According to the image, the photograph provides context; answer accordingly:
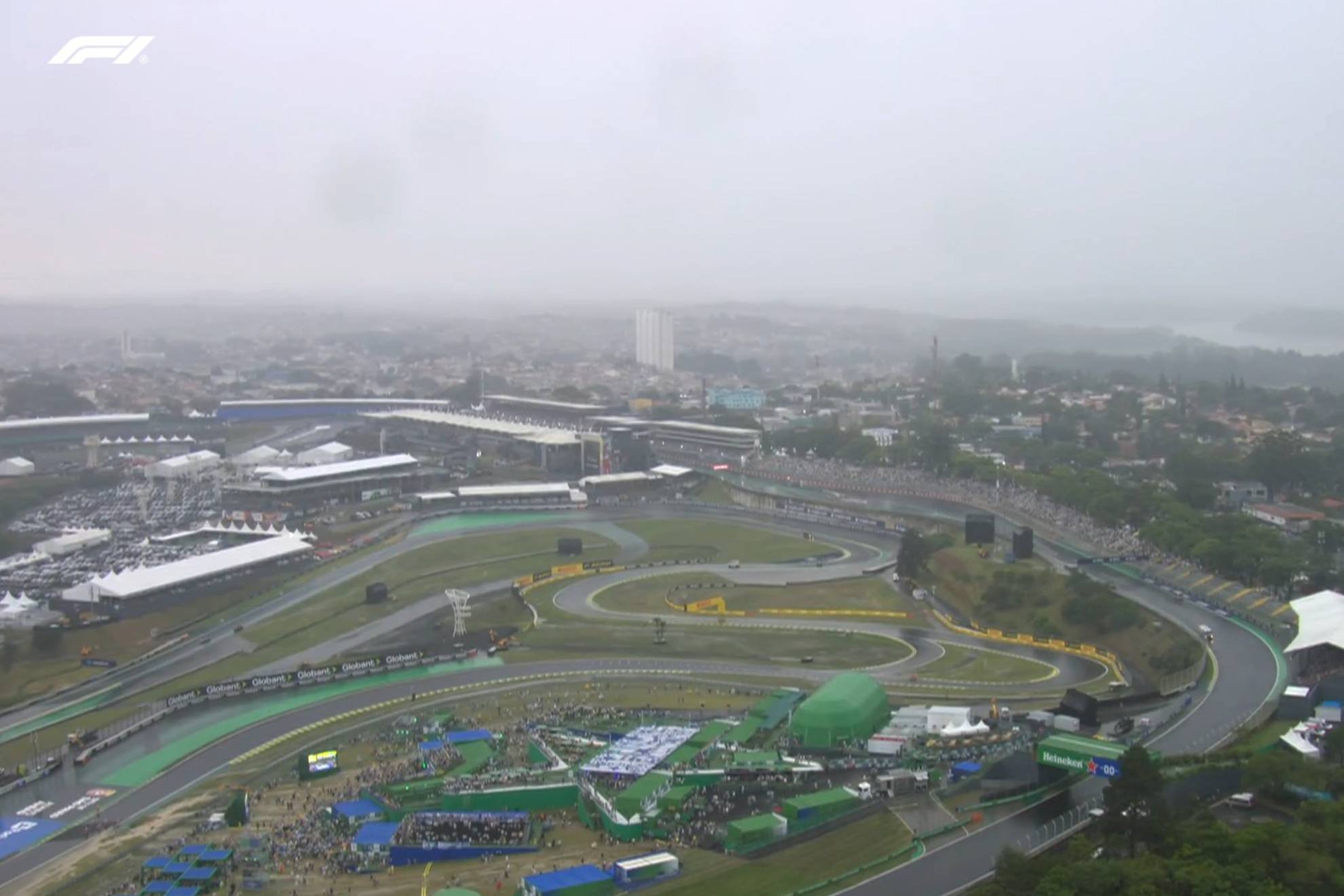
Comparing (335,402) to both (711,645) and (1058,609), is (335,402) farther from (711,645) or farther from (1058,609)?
(1058,609)

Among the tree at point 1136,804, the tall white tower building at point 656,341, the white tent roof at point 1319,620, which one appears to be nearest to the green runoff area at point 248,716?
the tree at point 1136,804

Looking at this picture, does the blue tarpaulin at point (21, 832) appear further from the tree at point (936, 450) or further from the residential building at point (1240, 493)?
the tree at point (936, 450)

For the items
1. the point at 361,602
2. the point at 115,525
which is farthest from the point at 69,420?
the point at 361,602

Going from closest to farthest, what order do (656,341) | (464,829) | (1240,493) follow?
1. (464,829)
2. (1240,493)
3. (656,341)

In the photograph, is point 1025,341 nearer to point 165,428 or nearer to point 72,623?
point 165,428

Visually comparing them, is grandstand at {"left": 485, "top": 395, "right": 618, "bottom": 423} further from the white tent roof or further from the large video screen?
the large video screen

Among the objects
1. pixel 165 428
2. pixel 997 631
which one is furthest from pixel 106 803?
pixel 165 428
